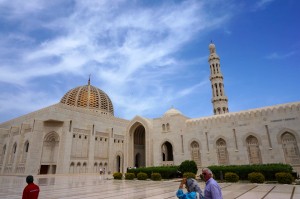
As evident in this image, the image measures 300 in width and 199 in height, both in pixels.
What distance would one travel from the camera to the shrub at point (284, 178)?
525 inches

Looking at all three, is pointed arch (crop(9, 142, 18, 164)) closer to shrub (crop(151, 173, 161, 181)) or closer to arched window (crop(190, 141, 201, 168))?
shrub (crop(151, 173, 161, 181))

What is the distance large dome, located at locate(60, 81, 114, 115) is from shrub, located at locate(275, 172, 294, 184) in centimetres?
3838

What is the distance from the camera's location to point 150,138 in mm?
29938

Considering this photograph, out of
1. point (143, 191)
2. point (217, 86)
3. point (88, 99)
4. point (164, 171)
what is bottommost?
point (143, 191)

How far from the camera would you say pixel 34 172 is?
28.5 m

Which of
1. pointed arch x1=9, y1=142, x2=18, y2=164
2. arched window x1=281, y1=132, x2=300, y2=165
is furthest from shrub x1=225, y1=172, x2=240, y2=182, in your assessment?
pointed arch x1=9, y1=142, x2=18, y2=164

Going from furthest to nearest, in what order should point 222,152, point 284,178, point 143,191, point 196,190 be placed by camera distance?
point 222,152 → point 284,178 → point 143,191 → point 196,190

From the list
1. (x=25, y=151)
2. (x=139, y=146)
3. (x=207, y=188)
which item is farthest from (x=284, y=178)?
(x=25, y=151)

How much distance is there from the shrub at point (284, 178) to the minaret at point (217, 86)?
62.8 feet

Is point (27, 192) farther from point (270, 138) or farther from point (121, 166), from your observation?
point (121, 166)

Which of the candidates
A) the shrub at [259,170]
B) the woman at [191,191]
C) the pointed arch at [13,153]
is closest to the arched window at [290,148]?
the shrub at [259,170]

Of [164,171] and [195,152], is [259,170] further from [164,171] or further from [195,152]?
[195,152]

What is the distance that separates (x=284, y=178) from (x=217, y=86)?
21825mm

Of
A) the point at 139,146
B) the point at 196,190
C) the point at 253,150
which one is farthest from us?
the point at 139,146
